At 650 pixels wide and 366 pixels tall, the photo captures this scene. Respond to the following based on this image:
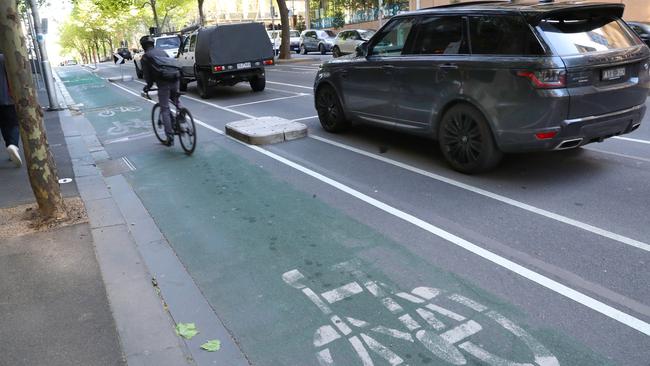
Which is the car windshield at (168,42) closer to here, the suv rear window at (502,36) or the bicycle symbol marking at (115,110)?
the bicycle symbol marking at (115,110)

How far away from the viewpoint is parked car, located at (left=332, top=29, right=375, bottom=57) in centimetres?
2895

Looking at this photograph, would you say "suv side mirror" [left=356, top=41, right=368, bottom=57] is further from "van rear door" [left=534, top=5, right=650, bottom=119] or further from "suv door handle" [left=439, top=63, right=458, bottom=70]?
"van rear door" [left=534, top=5, right=650, bottom=119]

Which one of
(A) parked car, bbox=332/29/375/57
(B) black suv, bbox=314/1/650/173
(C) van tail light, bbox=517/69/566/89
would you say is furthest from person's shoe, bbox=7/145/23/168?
(A) parked car, bbox=332/29/375/57

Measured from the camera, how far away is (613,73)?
549 cm

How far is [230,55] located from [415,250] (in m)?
11.6

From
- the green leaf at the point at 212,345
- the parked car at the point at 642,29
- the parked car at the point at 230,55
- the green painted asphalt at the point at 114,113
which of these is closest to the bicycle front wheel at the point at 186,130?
the green painted asphalt at the point at 114,113

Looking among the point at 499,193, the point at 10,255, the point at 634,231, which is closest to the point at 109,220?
the point at 10,255

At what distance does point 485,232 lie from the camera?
15.1 feet

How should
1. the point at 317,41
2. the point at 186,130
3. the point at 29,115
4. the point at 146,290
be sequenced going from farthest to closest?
the point at 317,41 → the point at 186,130 → the point at 29,115 → the point at 146,290

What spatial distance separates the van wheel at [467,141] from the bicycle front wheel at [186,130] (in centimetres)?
371

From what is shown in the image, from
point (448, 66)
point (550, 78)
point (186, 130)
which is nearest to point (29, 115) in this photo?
point (186, 130)

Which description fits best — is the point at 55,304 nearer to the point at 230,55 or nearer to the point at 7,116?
the point at 7,116

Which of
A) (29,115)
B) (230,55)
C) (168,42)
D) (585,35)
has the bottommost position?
(29,115)

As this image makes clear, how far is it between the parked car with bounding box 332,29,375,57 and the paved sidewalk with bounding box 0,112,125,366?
83.2 feet
